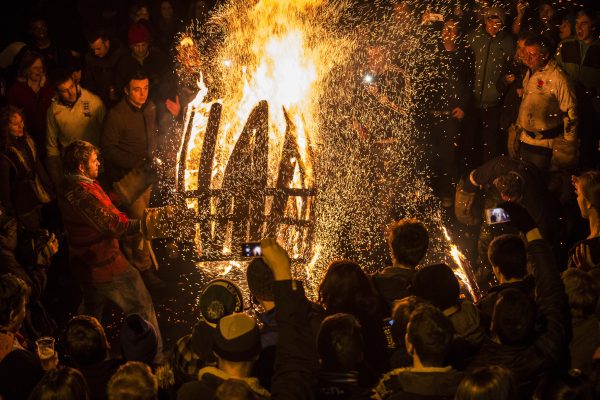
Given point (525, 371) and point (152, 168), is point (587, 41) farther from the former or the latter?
point (525, 371)

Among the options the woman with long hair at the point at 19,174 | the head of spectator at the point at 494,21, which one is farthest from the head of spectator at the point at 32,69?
the head of spectator at the point at 494,21

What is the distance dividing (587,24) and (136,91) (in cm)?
492

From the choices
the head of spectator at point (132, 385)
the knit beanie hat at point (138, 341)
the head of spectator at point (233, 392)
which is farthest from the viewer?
the knit beanie hat at point (138, 341)

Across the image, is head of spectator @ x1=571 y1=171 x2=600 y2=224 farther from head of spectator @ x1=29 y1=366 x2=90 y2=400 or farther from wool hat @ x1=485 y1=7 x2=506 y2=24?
head of spectator @ x1=29 y1=366 x2=90 y2=400

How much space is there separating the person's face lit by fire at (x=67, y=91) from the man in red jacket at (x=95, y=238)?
3119 mm

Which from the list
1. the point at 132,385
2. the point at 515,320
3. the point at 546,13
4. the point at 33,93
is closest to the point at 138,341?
the point at 132,385

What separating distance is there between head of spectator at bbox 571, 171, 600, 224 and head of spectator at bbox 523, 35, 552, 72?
3138 mm

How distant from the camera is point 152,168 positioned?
10117 millimetres

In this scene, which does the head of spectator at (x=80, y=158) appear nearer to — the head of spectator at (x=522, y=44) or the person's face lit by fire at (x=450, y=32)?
the head of spectator at (x=522, y=44)

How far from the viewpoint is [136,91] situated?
32.3ft

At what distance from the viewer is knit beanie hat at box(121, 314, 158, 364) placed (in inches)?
200

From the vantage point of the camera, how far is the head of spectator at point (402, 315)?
4961 mm

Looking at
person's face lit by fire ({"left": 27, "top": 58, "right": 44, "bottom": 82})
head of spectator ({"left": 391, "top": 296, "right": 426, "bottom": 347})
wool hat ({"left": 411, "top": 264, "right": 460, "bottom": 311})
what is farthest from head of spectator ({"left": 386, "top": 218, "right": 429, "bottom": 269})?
person's face lit by fire ({"left": 27, "top": 58, "right": 44, "bottom": 82})

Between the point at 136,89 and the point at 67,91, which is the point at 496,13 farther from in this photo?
the point at 67,91
